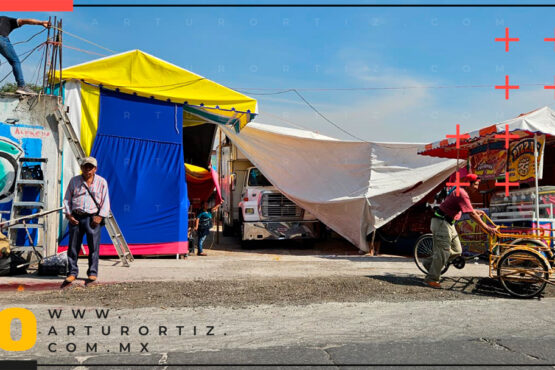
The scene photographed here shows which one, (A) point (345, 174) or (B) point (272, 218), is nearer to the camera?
(A) point (345, 174)

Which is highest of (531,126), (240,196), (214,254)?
(531,126)

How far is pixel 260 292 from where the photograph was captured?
7.26 metres

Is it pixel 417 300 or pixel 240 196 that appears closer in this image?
pixel 417 300

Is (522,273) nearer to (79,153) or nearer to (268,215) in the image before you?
(79,153)

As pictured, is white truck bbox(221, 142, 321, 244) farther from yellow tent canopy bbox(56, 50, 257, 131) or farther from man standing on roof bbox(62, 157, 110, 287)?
man standing on roof bbox(62, 157, 110, 287)

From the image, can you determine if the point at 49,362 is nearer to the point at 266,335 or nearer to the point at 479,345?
the point at 266,335

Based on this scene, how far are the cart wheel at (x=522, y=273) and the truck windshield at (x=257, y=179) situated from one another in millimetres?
8651

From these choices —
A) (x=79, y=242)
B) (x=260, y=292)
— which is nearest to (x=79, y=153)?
(x=79, y=242)

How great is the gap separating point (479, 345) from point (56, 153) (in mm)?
8112

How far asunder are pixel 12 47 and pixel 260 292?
6.88 meters

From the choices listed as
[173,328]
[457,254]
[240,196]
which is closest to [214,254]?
[240,196]

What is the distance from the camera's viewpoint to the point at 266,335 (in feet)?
16.5

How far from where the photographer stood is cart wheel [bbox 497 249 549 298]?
23.6ft

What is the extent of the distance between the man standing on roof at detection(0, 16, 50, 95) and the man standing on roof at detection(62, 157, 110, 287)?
3.17m
